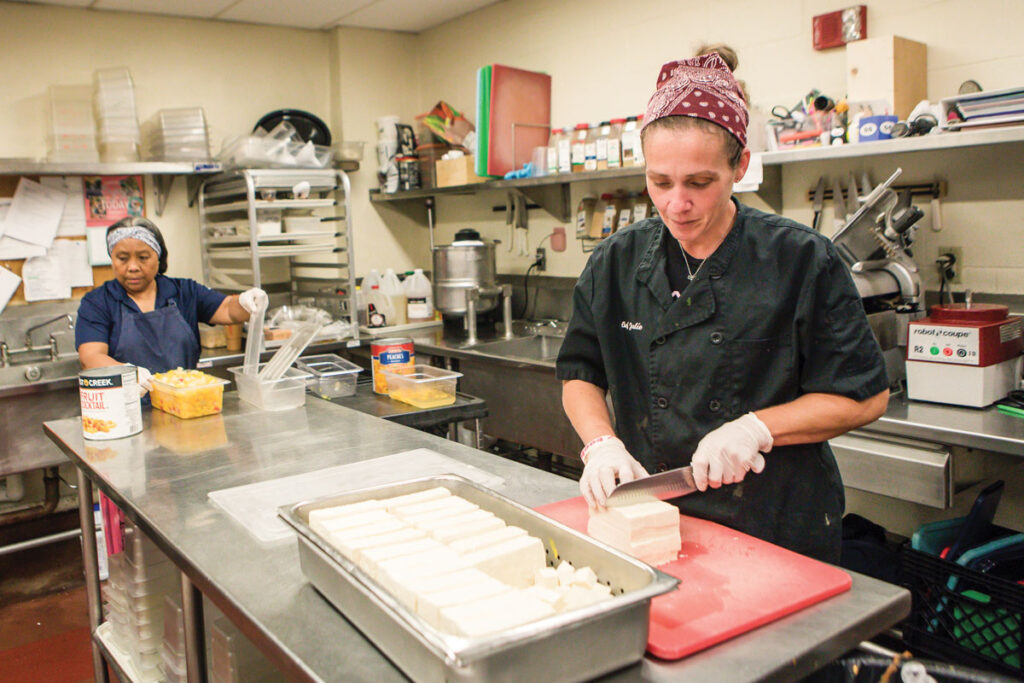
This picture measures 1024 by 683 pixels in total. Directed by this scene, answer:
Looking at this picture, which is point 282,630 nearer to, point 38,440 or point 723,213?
point 723,213

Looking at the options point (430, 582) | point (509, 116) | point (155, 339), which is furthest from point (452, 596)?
point (509, 116)

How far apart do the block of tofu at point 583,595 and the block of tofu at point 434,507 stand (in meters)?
0.35

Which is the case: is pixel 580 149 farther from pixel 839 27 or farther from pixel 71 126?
pixel 71 126

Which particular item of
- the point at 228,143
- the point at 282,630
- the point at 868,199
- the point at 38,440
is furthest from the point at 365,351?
the point at 282,630

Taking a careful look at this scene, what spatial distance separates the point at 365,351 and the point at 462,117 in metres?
1.61

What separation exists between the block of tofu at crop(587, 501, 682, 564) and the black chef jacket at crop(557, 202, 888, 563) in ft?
1.13

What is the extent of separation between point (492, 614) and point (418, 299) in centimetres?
399

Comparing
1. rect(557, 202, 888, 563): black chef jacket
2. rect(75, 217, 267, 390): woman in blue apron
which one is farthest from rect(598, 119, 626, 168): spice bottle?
rect(557, 202, 888, 563): black chef jacket

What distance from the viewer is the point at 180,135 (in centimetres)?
450

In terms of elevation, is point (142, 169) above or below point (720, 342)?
above

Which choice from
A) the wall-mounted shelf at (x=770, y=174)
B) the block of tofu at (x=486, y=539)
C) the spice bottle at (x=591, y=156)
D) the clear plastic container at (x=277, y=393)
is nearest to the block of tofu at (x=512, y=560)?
the block of tofu at (x=486, y=539)

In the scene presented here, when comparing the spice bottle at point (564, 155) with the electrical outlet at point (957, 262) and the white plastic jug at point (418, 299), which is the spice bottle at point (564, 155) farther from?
the electrical outlet at point (957, 262)

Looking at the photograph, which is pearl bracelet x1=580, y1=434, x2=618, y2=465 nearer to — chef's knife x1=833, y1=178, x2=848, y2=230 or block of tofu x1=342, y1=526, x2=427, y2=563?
block of tofu x1=342, y1=526, x2=427, y2=563

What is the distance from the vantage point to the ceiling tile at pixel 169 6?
4.41 meters
